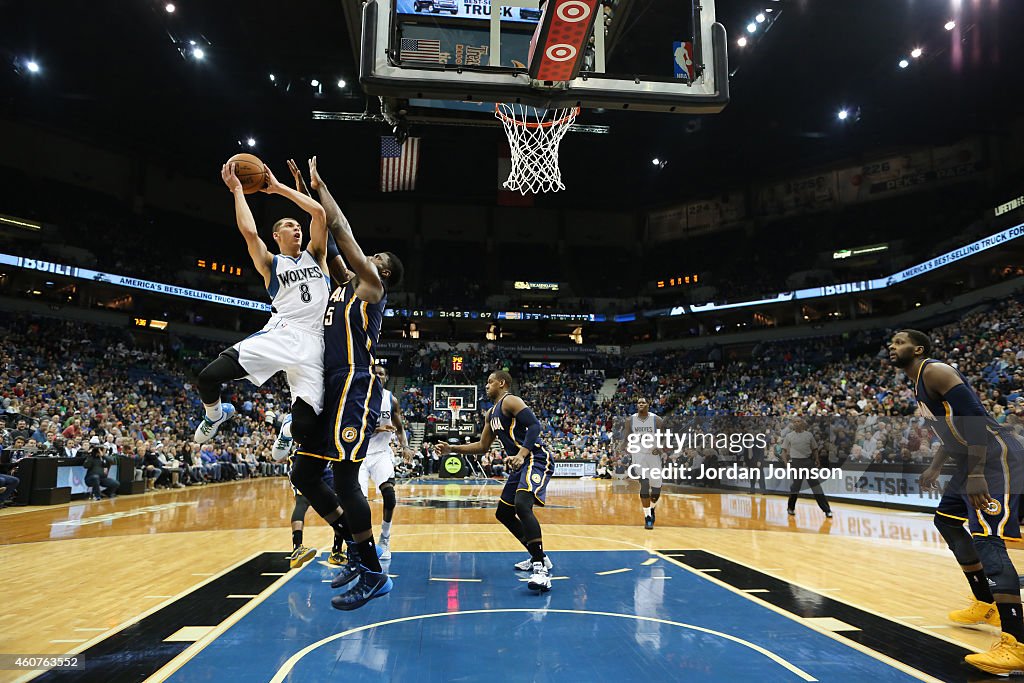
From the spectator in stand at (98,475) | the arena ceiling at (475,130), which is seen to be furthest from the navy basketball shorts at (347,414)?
the spectator in stand at (98,475)

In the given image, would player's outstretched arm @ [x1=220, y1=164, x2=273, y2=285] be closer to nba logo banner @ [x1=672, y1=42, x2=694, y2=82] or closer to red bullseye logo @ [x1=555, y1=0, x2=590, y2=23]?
red bullseye logo @ [x1=555, y1=0, x2=590, y2=23]

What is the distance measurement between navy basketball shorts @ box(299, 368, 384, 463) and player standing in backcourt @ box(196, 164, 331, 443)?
90mm

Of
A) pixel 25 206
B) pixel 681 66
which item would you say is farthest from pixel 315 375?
pixel 25 206

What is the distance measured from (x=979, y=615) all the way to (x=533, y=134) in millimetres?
8791

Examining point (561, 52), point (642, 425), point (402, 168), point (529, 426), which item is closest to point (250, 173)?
point (561, 52)

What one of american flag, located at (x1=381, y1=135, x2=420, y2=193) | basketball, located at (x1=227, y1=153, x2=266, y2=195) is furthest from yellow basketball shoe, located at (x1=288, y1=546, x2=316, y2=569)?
american flag, located at (x1=381, y1=135, x2=420, y2=193)

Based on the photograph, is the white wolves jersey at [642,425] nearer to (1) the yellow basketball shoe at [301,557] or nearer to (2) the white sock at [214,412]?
(1) the yellow basketball shoe at [301,557]

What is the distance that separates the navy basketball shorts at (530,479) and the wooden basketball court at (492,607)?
77 cm

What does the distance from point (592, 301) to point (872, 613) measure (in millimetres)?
33719

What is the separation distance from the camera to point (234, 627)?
13.1 ft

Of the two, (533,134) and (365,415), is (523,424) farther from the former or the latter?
(533,134)

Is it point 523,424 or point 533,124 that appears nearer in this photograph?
point 523,424

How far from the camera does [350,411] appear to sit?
3533mm

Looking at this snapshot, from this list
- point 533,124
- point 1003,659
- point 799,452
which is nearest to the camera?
point 1003,659
